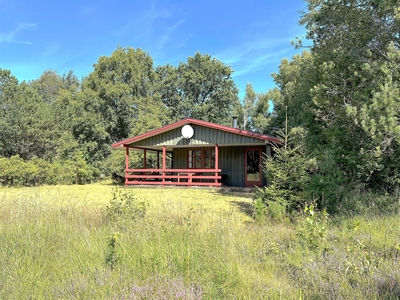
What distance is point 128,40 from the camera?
100 ft

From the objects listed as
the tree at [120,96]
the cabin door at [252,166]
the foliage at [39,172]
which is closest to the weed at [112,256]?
the cabin door at [252,166]

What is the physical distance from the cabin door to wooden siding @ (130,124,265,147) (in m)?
1.97

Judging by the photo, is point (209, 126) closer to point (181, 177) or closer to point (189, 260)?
point (181, 177)

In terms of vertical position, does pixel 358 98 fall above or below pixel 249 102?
below

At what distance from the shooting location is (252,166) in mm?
17016

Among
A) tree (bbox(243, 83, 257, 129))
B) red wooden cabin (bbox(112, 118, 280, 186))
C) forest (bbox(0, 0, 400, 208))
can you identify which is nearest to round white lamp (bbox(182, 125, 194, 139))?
red wooden cabin (bbox(112, 118, 280, 186))

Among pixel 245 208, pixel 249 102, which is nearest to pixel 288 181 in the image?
pixel 245 208

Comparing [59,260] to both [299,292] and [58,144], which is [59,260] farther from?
[58,144]

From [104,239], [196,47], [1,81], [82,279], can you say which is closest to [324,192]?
[104,239]

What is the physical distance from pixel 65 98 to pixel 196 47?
1593 cm

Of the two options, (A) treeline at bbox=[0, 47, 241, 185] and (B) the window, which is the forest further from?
(B) the window

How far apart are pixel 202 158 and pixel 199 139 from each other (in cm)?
252

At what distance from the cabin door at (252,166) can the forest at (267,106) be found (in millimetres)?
2417

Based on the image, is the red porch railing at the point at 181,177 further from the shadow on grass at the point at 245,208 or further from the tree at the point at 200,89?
the tree at the point at 200,89
